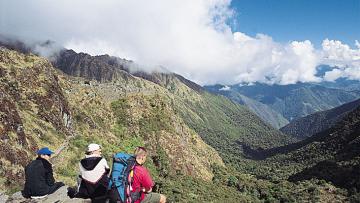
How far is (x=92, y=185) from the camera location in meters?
19.3

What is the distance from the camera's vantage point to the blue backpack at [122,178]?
1708 cm

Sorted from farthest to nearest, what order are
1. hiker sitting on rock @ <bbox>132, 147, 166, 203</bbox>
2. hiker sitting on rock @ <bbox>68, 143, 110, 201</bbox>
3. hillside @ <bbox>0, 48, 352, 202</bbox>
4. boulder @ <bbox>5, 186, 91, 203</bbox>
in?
hillside @ <bbox>0, 48, 352, 202</bbox>
boulder @ <bbox>5, 186, 91, 203</bbox>
hiker sitting on rock @ <bbox>68, 143, 110, 201</bbox>
hiker sitting on rock @ <bbox>132, 147, 166, 203</bbox>

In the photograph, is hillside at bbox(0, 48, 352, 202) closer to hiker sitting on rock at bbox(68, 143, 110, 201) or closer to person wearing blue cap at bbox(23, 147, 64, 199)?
person wearing blue cap at bbox(23, 147, 64, 199)

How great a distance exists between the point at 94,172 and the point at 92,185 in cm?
78

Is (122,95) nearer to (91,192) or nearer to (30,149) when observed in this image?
(30,149)

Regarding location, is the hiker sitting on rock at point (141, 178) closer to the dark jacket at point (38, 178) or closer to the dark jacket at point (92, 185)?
the dark jacket at point (92, 185)

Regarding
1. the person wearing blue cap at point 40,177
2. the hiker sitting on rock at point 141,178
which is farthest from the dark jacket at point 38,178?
the hiker sitting on rock at point 141,178

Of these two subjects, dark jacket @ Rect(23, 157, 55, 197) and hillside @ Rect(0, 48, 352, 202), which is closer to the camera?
dark jacket @ Rect(23, 157, 55, 197)

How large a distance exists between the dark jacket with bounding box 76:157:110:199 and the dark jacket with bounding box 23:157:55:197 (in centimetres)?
274

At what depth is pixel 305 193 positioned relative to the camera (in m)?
120

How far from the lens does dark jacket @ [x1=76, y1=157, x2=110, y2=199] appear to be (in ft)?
61.9

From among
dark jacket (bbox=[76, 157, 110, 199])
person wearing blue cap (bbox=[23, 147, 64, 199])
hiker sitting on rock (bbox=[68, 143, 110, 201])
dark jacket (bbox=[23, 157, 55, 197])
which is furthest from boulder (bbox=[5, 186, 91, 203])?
hiker sitting on rock (bbox=[68, 143, 110, 201])

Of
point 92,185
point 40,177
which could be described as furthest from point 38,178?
point 92,185

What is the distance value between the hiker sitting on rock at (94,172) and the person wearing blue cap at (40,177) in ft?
9.51
